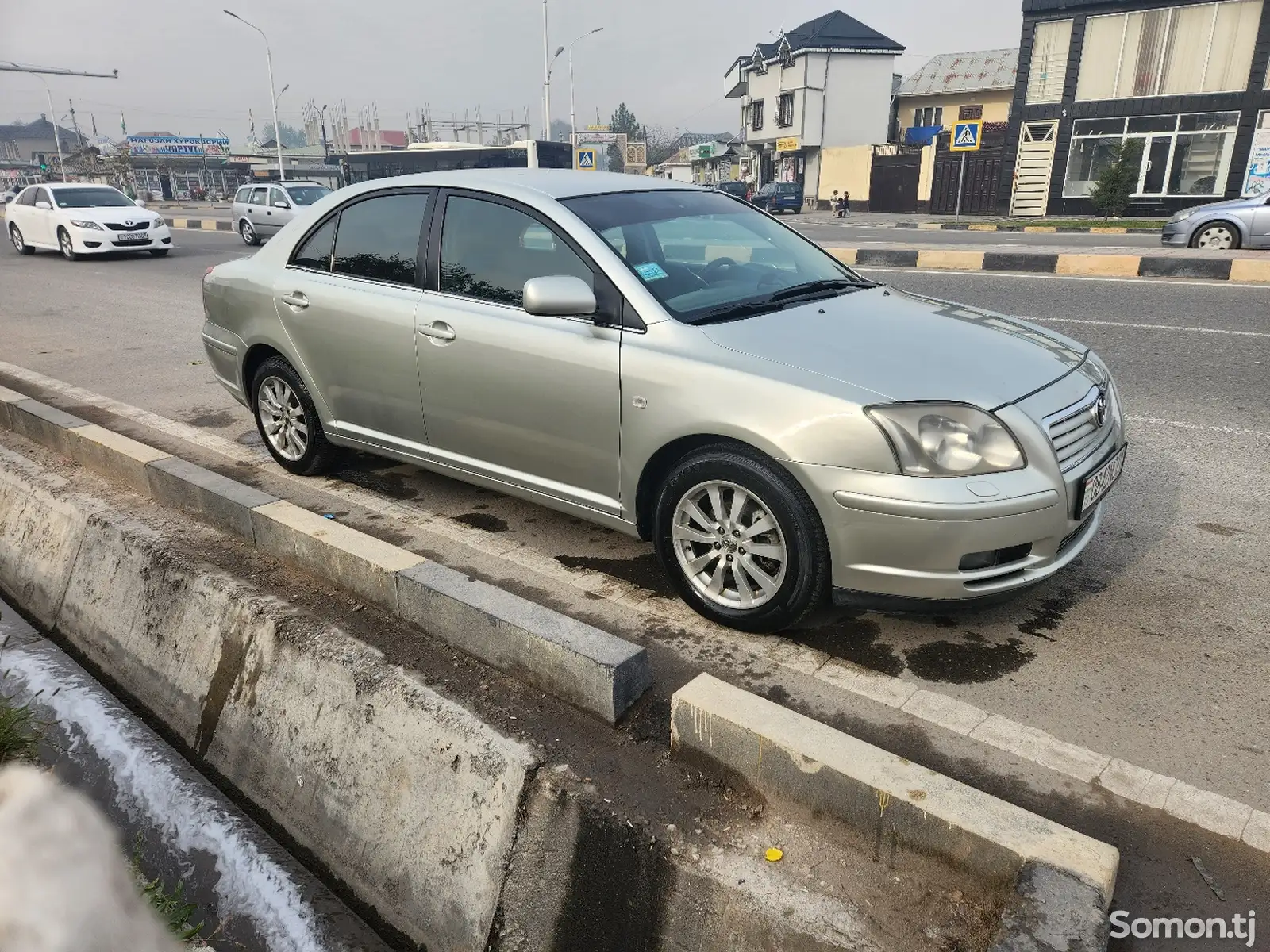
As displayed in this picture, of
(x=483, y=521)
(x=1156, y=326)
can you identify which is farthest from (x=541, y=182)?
(x=1156, y=326)

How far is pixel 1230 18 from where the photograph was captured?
26.8 meters

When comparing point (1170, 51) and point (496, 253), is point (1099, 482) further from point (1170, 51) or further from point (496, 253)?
point (1170, 51)

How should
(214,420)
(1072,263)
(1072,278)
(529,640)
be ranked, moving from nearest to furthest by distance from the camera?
(529,640), (214,420), (1072,278), (1072,263)

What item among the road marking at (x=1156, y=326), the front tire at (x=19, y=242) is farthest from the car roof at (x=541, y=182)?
the front tire at (x=19, y=242)

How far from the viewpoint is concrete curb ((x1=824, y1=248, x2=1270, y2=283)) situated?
431 inches

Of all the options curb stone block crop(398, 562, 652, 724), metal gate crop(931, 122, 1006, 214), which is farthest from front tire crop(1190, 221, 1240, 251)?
metal gate crop(931, 122, 1006, 214)

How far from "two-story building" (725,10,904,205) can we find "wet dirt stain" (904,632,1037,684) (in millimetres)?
44826

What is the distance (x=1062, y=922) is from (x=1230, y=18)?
33.2 meters

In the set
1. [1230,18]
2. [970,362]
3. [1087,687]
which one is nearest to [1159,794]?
[1087,687]

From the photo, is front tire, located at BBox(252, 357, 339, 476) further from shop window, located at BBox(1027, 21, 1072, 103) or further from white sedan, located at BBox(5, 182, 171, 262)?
shop window, located at BBox(1027, 21, 1072, 103)

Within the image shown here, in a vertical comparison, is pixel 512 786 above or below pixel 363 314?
below

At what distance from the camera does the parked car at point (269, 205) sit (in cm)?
1984

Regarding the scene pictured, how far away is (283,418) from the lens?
501cm

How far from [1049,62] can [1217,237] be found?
1899 centimetres
